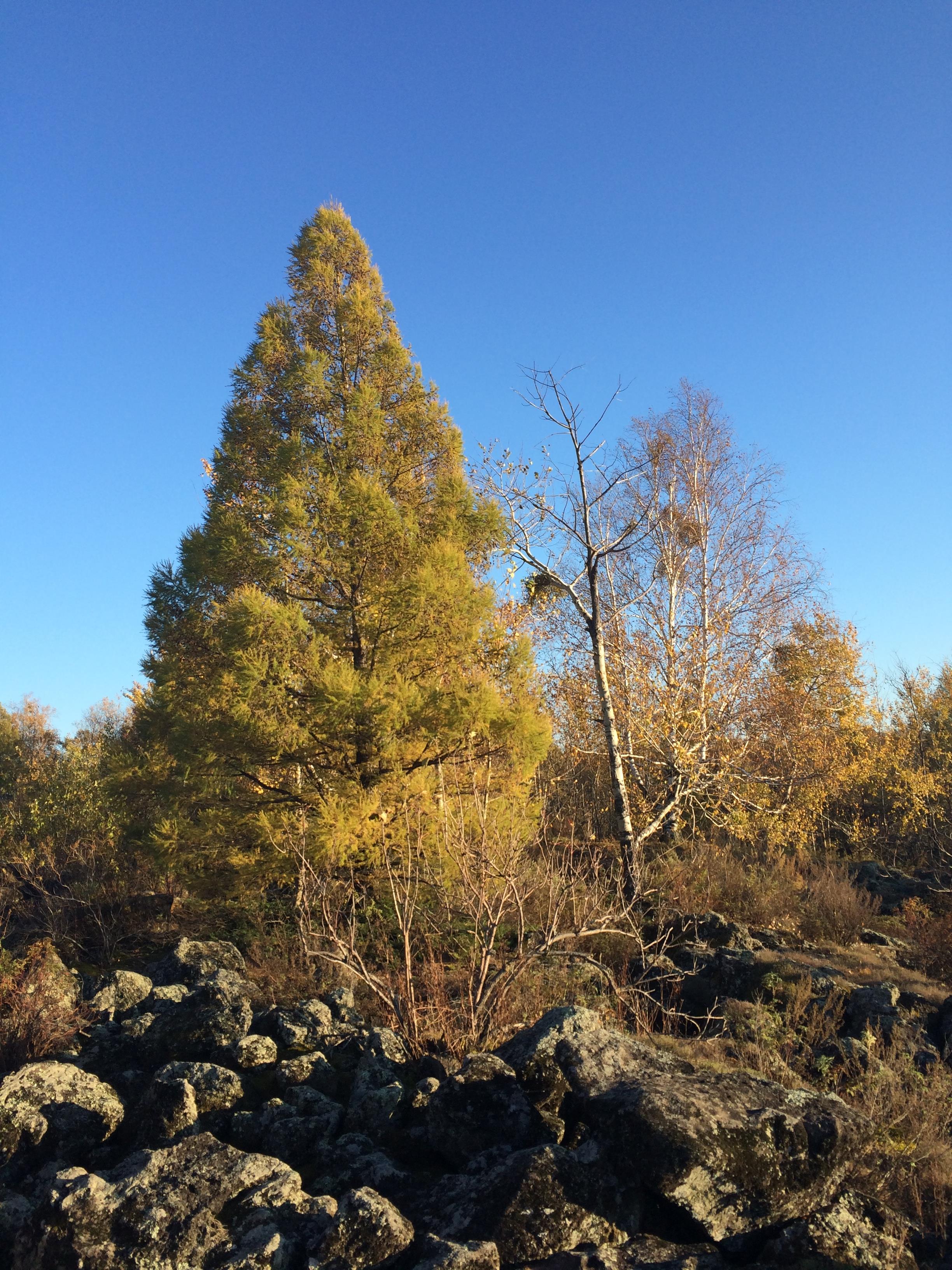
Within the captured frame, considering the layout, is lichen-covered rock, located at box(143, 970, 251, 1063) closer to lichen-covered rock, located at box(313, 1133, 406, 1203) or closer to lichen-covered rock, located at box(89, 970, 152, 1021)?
lichen-covered rock, located at box(89, 970, 152, 1021)

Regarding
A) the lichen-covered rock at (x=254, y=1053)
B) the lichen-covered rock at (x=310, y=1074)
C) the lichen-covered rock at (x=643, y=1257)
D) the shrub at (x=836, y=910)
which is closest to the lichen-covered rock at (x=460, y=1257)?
the lichen-covered rock at (x=643, y=1257)

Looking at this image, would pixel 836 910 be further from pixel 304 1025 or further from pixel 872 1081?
pixel 304 1025

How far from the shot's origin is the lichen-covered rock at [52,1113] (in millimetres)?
4863

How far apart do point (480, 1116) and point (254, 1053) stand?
6.38 ft

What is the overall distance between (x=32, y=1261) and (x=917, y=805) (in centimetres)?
2058

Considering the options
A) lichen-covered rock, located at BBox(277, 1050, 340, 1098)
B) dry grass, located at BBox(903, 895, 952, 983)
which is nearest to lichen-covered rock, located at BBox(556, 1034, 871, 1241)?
lichen-covered rock, located at BBox(277, 1050, 340, 1098)

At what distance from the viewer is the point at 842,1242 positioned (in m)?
3.78

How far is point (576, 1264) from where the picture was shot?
3.57 m

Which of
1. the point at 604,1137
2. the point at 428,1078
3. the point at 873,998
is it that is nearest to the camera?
the point at 604,1137

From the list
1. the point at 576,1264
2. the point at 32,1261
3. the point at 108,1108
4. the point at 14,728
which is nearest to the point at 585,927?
the point at 576,1264

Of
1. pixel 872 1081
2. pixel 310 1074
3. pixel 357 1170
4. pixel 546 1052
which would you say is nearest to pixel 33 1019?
pixel 310 1074

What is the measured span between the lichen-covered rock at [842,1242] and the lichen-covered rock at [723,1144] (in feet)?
0.50

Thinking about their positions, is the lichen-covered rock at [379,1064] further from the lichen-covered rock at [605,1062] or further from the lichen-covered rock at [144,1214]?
the lichen-covered rock at [605,1062]

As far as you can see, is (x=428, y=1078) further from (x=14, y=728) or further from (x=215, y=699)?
(x=14, y=728)
